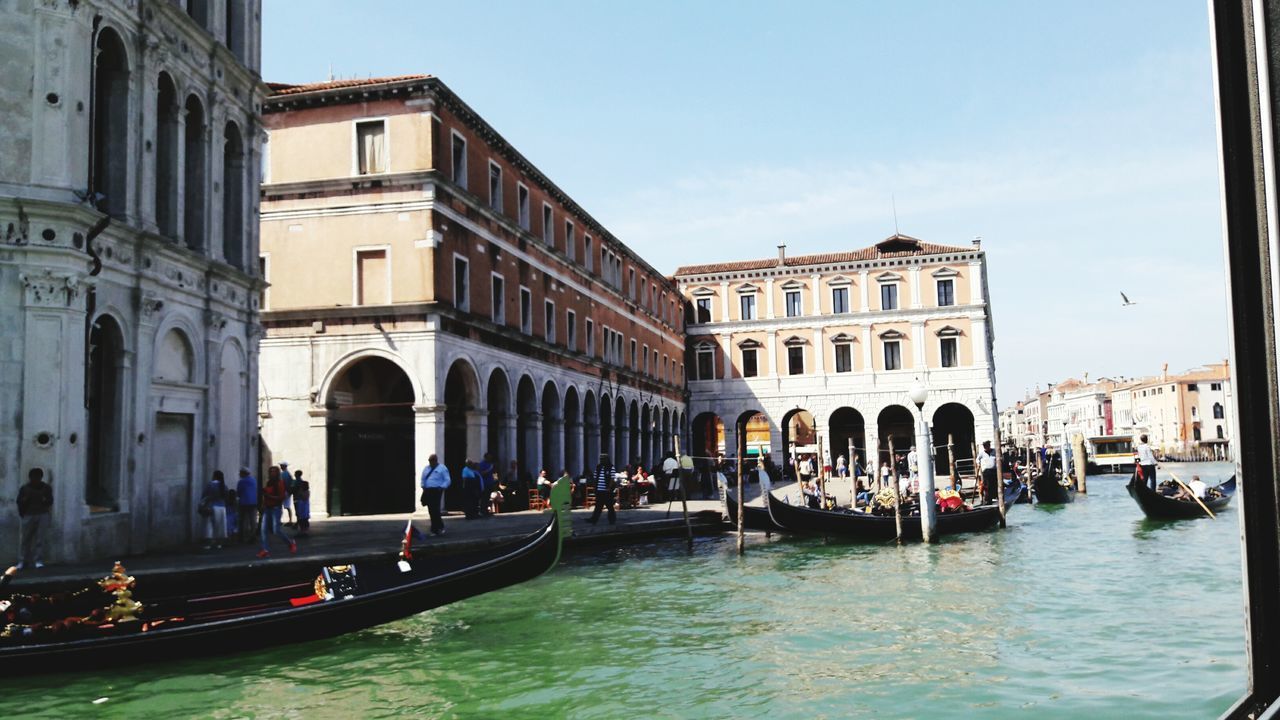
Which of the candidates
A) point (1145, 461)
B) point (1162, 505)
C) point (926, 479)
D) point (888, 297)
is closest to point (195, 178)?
point (926, 479)

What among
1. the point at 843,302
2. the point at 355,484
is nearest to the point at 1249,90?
the point at 355,484

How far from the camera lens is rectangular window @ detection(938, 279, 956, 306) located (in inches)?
1556

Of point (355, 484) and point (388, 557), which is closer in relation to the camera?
point (388, 557)

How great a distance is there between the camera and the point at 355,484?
19000 millimetres

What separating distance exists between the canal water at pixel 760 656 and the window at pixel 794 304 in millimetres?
28058

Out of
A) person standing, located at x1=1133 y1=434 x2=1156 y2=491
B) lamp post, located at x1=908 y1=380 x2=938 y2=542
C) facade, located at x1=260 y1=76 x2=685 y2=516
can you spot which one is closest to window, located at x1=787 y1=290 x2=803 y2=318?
person standing, located at x1=1133 y1=434 x2=1156 y2=491

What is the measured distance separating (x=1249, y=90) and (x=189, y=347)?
1341 cm

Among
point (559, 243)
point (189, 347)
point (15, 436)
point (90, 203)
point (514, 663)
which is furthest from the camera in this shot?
point (559, 243)

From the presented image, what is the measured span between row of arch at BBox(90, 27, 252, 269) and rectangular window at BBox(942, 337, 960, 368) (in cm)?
3048

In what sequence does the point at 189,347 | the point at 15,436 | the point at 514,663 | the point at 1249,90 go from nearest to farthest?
1. the point at 1249,90
2. the point at 514,663
3. the point at 15,436
4. the point at 189,347

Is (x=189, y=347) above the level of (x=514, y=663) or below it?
above

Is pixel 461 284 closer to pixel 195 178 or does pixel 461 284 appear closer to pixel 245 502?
pixel 195 178

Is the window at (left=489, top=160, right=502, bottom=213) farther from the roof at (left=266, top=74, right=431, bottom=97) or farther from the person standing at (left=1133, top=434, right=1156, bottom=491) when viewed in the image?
the person standing at (left=1133, top=434, right=1156, bottom=491)

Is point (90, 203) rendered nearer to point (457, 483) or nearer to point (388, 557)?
point (388, 557)
